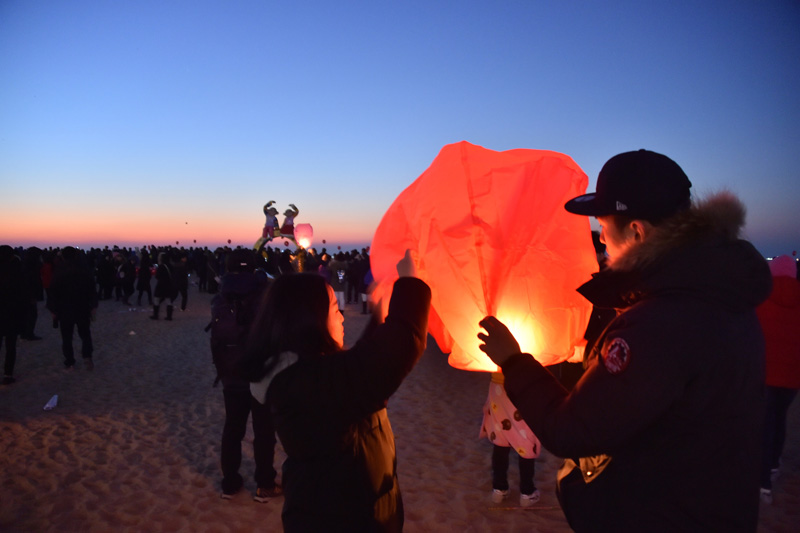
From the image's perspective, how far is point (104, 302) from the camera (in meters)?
17.2

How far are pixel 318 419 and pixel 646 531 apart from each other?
1.06m

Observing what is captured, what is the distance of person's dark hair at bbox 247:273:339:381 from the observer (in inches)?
70.1

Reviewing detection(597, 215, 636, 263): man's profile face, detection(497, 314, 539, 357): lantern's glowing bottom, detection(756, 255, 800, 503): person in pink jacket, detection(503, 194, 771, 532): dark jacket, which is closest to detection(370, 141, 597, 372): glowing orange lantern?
detection(497, 314, 539, 357): lantern's glowing bottom

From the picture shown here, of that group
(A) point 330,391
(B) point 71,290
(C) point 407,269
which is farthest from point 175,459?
(B) point 71,290

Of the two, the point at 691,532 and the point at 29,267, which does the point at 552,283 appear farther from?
the point at 29,267

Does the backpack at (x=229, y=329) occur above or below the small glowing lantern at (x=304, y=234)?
below

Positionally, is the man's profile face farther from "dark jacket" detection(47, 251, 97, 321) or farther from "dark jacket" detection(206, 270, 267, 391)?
"dark jacket" detection(47, 251, 97, 321)

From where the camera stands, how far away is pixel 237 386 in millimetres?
3812

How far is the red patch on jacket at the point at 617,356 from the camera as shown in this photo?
1.18 m

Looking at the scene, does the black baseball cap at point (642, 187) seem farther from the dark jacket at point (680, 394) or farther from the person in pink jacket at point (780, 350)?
the person in pink jacket at point (780, 350)

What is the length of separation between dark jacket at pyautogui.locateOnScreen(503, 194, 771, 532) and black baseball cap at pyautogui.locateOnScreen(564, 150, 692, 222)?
6 cm

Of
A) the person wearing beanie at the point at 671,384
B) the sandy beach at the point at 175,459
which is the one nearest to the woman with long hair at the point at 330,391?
the person wearing beanie at the point at 671,384

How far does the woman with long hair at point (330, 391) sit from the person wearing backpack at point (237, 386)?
1.89 metres

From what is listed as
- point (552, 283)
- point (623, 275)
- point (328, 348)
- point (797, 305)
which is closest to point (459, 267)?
point (552, 283)
